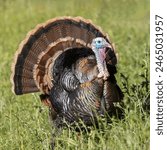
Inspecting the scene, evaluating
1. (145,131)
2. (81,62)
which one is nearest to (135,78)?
(81,62)

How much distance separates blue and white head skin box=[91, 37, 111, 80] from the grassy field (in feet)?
1.14

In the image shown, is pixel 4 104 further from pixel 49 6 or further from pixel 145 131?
pixel 49 6

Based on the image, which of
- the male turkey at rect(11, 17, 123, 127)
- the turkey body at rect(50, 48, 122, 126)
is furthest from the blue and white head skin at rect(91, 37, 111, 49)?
the turkey body at rect(50, 48, 122, 126)

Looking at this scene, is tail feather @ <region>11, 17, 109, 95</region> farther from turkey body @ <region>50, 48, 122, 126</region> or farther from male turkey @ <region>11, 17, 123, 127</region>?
turkey body @ <region>50, 48, 122, 126</region>

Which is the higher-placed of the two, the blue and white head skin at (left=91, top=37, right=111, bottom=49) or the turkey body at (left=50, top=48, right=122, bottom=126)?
the blue and white head skin at (left=91, top=37, right=111, bottom=49)

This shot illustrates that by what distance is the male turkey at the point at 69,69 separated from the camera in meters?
6.21

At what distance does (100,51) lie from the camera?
252 inches

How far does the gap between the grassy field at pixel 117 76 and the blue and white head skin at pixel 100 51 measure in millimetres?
347

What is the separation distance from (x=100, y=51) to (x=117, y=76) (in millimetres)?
1974

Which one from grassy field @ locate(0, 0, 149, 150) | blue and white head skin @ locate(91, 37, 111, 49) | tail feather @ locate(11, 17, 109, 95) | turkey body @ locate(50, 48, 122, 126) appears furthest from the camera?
tail feather @ locate(11, 17, 109, 95)

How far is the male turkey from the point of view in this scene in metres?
6.21

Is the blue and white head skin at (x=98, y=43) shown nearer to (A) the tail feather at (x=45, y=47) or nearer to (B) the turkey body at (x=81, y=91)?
(B) the turkey body at (x=81, y=91)

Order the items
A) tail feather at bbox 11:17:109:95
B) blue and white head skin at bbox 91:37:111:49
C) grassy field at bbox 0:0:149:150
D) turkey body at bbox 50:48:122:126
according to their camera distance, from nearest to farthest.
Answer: grassy field at bbox 0:0:149:150 < turkey body at bbox 50:48:122:126 < blue and white head skin at bbox 91:37:111:49 < tail feather at bbox 11:17:109:95

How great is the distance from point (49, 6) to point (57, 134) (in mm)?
7864
